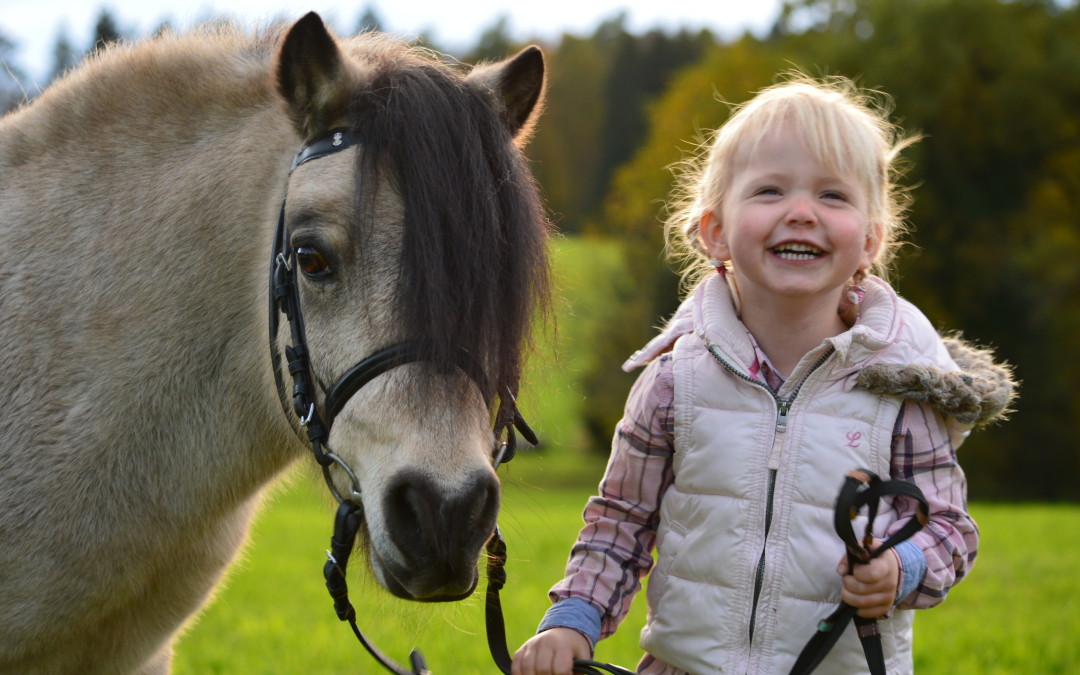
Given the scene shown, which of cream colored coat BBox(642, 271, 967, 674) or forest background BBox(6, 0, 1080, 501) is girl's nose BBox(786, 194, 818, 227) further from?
forest background BBox(6, 0, 1080, 501)

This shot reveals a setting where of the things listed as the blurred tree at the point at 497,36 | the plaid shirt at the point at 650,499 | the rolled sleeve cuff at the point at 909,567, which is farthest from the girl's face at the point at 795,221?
the blurred tree at the point at 497,36

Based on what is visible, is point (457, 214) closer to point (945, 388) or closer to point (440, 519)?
point (440, 519)

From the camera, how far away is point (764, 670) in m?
2.28

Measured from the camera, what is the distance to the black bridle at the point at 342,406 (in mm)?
2258

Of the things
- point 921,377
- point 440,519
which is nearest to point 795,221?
point 921,377

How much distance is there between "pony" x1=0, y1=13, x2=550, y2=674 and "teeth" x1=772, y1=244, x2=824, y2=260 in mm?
601

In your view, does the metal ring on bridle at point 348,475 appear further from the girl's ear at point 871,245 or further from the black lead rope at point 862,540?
the girl's ear at point 871,245

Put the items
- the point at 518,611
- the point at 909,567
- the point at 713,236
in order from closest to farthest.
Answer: the point at 909,567
the point at 713,236
the point at 518,611

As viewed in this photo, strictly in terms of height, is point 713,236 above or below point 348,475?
above

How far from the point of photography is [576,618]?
2432mm

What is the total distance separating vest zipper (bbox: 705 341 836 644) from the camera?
2318 mm

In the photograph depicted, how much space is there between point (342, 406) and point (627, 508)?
0.80 meters

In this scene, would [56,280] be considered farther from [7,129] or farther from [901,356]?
[901,356]

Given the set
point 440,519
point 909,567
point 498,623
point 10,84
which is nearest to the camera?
point 440,519
